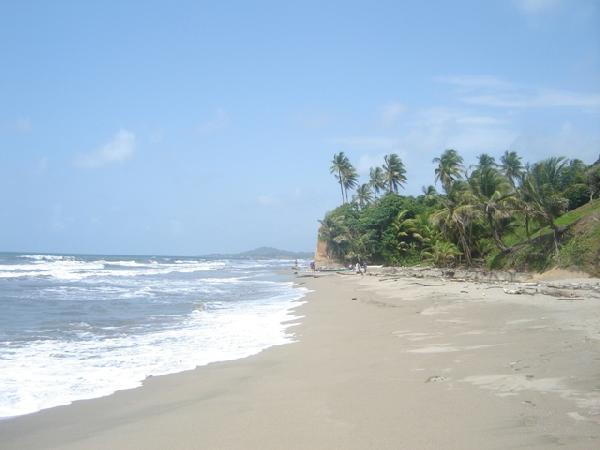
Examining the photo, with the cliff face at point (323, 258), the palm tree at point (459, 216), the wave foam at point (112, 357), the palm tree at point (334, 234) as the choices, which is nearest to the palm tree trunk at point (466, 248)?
the palm tree at point (459, 216)

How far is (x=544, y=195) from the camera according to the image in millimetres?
25234

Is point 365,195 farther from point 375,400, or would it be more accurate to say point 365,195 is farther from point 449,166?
point 375,400

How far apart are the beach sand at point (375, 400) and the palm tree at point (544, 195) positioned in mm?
15912

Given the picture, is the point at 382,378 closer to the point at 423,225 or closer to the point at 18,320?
the point at 18,320

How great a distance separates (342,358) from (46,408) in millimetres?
4761

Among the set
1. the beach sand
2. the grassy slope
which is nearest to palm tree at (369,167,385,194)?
the grassy slope

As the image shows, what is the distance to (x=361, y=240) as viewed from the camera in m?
47.0

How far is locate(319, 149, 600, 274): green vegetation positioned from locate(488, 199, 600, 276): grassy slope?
4 centimetres

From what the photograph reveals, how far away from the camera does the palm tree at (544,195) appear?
Result: 25.0 metres

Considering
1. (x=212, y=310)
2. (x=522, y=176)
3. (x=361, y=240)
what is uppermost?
(x=522, y=176)

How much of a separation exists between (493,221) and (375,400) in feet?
89.6

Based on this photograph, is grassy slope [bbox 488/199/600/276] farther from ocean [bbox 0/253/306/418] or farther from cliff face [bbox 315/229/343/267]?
cliff face [bbox 315/229/343/267]

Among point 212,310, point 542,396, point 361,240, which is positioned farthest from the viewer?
point 361,240

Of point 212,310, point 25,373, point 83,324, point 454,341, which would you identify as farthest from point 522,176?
point 25,373
